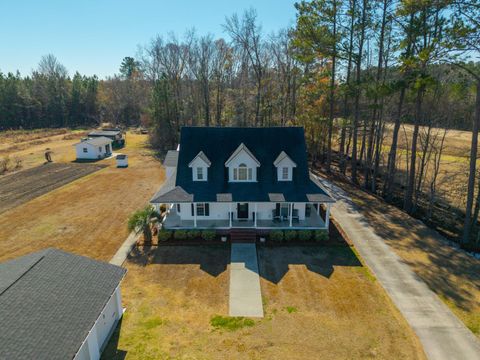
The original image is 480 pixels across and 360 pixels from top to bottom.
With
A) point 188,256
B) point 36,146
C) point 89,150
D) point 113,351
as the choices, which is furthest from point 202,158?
point 36,146

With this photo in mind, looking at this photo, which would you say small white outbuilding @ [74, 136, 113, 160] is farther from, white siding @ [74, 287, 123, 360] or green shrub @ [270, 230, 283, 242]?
white siding @ [74, 287, 123, 360]

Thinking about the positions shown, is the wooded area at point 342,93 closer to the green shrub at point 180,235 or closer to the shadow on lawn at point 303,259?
the shadow on lawn at point 303,259

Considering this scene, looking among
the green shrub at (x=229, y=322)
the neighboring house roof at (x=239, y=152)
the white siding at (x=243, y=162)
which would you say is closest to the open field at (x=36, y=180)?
the white siding at (x=243, y=162)

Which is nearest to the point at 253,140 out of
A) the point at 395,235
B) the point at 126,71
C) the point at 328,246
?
the point at 328,246

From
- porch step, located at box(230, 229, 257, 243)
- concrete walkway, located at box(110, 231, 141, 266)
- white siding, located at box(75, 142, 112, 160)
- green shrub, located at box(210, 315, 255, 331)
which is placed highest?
white siding, located at box(75, 142, 112, 160)

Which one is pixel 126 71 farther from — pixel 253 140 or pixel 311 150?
pixel 253 140

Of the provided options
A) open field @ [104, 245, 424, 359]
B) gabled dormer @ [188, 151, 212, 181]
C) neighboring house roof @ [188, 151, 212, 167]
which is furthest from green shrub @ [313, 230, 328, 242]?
neighboring house roof @ [188, 151, 212, 167]
